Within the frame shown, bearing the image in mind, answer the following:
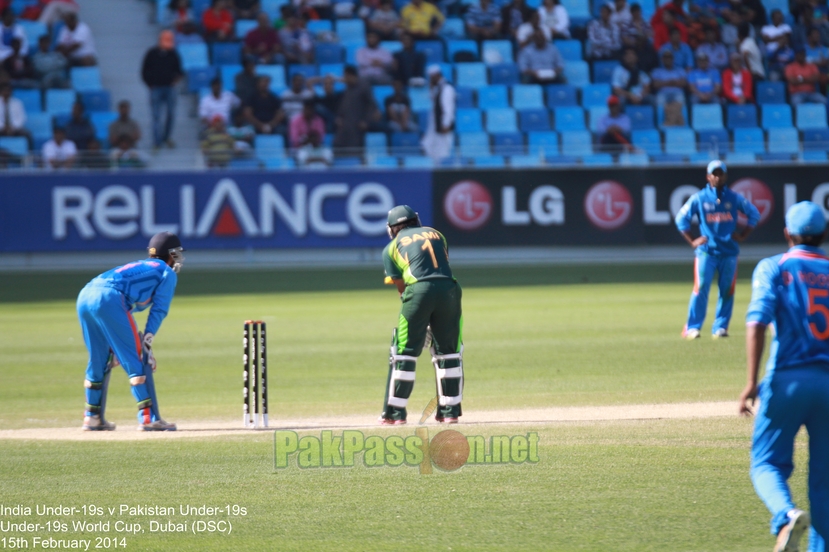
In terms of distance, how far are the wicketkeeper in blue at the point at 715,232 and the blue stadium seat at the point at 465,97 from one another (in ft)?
45.6

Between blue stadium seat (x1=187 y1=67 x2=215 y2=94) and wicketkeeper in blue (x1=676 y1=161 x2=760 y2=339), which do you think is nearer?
wicketkeeper in blue (x1=676 y1=161 x2=760 y2=339)

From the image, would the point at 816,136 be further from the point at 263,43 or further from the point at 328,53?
the point at 263,43

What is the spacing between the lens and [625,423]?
944cm

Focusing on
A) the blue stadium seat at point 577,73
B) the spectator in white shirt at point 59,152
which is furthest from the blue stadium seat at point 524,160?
the spectator in white shirt at point 59,152

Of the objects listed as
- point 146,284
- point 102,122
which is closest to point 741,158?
point 102,122

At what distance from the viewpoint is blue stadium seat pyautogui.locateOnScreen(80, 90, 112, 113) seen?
2667cm

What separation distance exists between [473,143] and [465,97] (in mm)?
1780

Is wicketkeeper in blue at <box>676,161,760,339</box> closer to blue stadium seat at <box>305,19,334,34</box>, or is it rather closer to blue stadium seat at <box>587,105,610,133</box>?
blue stadium seat at <box>587,105,610,133</box>

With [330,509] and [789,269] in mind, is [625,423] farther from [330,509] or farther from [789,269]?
[789,269]

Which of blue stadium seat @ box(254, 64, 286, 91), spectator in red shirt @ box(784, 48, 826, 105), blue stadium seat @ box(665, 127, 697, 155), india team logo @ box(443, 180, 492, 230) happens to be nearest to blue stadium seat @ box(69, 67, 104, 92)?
blue stadium seat @ box(254, 64, 286, 91)

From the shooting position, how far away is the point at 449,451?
826cm

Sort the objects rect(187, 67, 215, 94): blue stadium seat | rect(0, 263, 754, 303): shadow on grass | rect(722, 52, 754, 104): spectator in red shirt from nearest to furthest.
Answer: rect(0, 263, 754, 303): shadow on grass
rect(187, 67, 215, 94): blue stadium seat
rect(722, 52, 754, 104): spectator in red shirt

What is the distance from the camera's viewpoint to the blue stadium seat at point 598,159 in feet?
84.2

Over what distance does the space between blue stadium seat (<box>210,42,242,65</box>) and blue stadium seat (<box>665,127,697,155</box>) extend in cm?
1113
